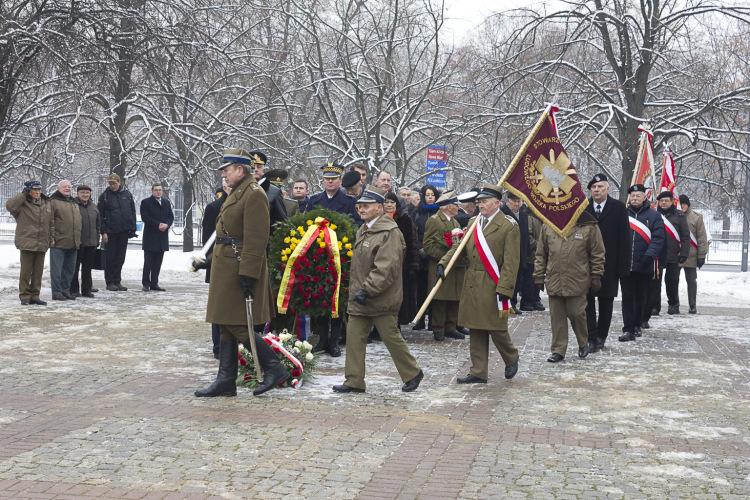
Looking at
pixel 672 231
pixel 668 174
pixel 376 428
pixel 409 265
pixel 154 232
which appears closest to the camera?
pixel 376 428

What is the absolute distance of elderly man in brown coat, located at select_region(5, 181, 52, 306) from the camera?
14.9 m

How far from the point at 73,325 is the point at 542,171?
6359 mm

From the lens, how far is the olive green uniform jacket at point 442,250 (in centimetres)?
1240

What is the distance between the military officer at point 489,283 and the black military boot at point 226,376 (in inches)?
86.9

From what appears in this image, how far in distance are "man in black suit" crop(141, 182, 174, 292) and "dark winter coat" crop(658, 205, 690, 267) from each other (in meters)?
8.69

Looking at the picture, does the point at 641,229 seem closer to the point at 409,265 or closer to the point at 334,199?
the point at 409,265

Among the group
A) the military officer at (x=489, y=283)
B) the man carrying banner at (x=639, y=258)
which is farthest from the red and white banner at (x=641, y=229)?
the military officer at (x=489, y=283)

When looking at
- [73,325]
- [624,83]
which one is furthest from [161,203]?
[624,83]

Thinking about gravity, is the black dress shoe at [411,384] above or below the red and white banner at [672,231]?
below

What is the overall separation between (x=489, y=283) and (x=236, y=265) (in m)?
2.50

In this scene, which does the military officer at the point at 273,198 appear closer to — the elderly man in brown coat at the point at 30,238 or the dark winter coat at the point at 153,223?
the elderly man in brown coat at the point at 30,238

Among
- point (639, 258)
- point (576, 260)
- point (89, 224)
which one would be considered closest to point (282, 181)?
point (576, 260)

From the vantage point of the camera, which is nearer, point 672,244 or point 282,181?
point 282,181

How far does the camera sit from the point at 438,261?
41.5ft
